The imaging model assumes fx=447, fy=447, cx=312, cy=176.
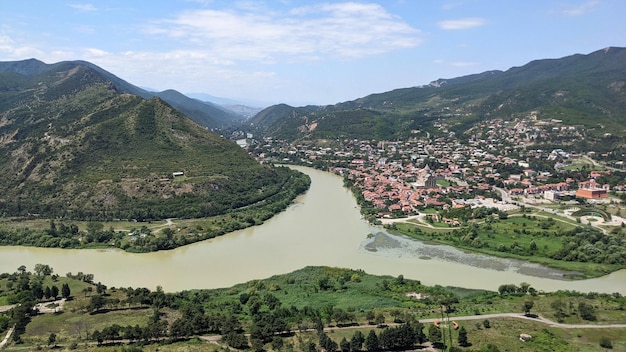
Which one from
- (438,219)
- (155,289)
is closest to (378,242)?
(438,219)

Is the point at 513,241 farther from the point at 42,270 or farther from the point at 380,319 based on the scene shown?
the point at 42,270

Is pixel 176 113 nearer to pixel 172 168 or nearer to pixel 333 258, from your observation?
pixel 172 168

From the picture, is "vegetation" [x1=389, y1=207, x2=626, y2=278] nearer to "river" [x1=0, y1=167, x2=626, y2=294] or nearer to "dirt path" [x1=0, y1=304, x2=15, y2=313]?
"river" [x1=0, y1=167, x2=626, y2=294]

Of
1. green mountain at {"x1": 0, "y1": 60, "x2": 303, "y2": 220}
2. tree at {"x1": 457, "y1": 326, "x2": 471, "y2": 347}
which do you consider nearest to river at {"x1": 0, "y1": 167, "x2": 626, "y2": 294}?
tree at {"x1": 457, "y1": 326, "x2": 471, "y2": 347}

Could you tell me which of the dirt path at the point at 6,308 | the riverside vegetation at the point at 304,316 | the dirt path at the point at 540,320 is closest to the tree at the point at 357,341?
the riverside vegetation at the point at 304,316

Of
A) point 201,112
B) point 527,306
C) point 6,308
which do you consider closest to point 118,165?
point 6,308

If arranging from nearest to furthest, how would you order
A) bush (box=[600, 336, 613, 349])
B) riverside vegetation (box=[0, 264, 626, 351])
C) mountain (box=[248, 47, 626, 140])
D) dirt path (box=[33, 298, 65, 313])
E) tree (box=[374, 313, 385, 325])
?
bush (box=[600, 336, 613, 349])
riverside vegetation (box=[0, 264, 626, 351])
tree (box=[374, 313, 385, 325])
dirt path (box=[33, 298, 65, 313])
mountain (box=[248, 47, 626, 140])

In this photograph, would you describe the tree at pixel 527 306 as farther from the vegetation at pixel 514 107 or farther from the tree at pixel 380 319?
the vegetation at pixel 514 107
